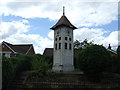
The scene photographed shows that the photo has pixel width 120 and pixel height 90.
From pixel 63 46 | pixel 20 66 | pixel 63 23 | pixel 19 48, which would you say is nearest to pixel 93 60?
pixel 63 46

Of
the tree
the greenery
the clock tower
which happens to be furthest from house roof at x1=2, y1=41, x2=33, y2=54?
the tree

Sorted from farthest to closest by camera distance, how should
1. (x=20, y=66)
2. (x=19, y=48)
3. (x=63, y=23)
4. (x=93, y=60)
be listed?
(x=19, y=48) < (x=63, y=23) < (x=20, y=66) < (x=93, y=60)

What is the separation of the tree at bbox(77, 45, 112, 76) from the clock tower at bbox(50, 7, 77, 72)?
3172mm

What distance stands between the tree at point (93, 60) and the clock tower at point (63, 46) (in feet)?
10.4

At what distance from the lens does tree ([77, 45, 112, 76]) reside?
532 inches

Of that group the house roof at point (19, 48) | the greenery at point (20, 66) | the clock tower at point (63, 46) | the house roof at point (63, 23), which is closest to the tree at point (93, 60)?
the clock tower at point (63, 46)

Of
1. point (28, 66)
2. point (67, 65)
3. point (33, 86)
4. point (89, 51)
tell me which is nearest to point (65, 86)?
point (33, 86)

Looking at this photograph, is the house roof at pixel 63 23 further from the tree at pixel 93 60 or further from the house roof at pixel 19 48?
the house roof at pixel 19 48

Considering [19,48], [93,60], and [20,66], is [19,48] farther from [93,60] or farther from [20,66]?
Answer: [93,60]

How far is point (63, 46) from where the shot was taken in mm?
17297

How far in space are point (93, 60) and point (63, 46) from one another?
4677 mm

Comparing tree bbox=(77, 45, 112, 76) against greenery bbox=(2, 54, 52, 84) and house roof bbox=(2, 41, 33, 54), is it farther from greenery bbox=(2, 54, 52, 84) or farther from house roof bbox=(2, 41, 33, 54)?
house roof bbox=(2, 41, 33, 54)

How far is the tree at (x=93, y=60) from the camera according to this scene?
13523 millimetres

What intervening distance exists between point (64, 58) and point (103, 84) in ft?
17.9
